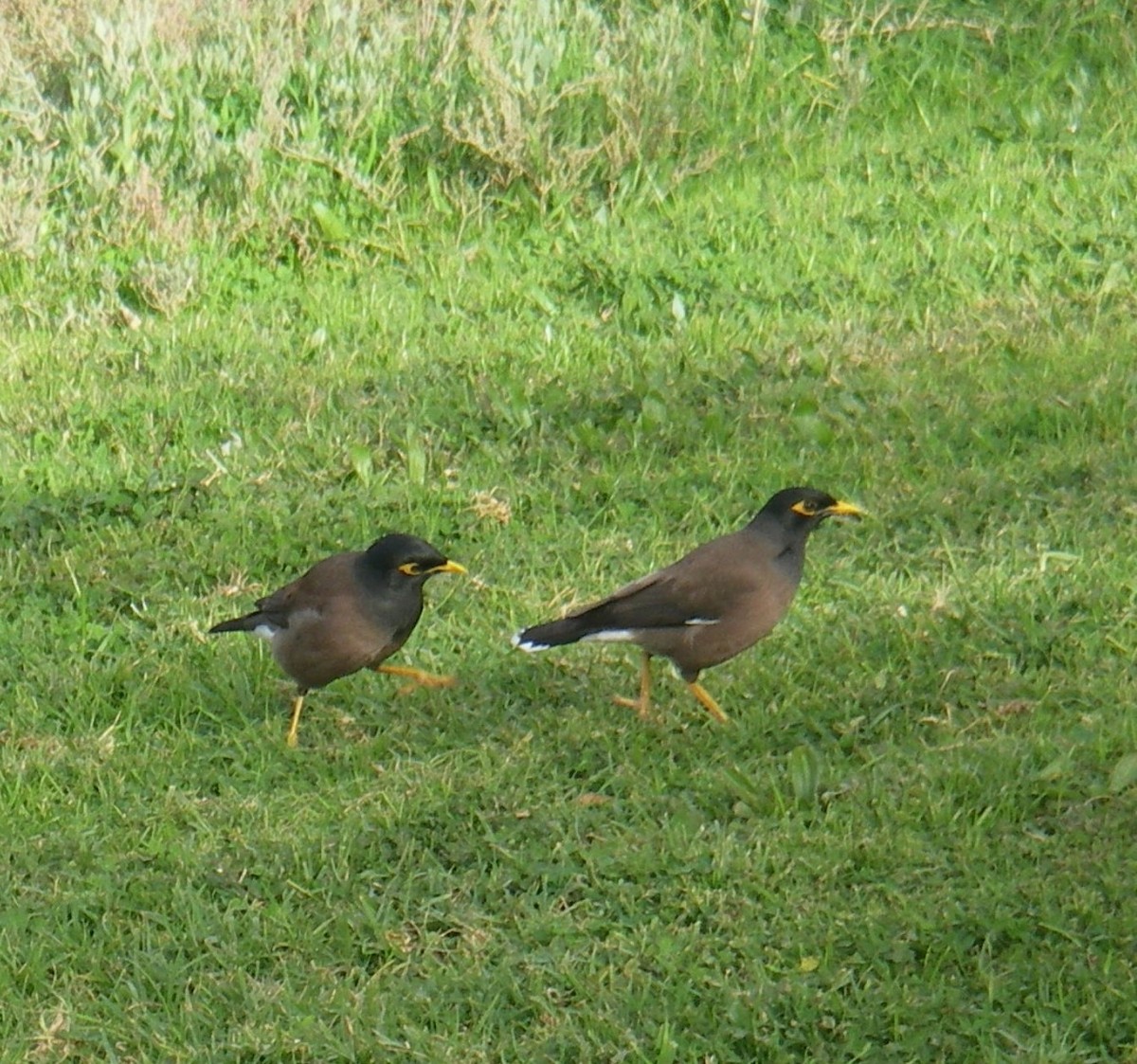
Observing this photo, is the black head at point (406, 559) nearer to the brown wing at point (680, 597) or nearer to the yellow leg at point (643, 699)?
the brown wing at point (680, 597)

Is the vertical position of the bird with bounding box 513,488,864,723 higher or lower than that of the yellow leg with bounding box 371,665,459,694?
higher

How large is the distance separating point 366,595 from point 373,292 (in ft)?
12.8

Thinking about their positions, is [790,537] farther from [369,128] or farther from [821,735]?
[369,128]

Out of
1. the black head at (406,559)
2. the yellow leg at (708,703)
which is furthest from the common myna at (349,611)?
the yellow leg at (708,703)

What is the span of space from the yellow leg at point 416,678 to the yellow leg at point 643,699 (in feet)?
1.92

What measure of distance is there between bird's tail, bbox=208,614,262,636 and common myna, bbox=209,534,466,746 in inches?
1.6

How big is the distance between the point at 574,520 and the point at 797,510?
1474 millimetres

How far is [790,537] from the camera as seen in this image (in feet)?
20.5

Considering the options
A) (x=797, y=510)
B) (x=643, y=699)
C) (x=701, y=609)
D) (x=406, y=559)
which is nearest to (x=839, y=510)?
(x=797, y=510)

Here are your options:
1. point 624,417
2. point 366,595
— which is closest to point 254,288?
point 624,417

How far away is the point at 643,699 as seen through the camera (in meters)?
6.25

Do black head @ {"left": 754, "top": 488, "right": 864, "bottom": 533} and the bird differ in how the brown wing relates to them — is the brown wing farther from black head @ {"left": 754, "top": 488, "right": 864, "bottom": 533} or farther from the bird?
black head @ {"left": 754, "top": 488, "right": 864, "bottom": 533}

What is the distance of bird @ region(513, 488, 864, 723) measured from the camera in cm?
605

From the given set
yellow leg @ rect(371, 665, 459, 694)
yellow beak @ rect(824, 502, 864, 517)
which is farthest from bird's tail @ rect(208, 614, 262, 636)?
yellow beak @ rect(824, 502, 864, 517)
